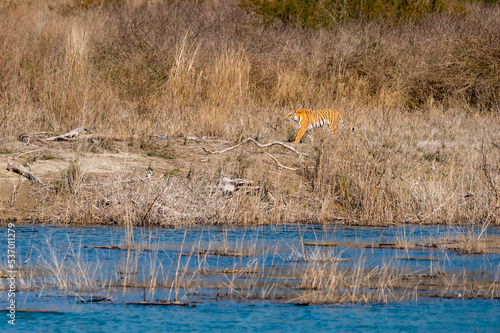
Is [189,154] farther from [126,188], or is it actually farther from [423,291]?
[423,291]

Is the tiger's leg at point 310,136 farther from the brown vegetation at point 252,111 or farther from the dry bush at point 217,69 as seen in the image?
the dry bush at point 217,69

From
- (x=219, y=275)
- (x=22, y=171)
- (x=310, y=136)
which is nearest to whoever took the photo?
(x=219, y=275)

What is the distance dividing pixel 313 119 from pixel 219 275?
23.0ft

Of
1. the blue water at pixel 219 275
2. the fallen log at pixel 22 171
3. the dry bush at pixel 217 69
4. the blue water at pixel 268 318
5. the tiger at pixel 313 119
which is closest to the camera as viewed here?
the blue water at pixel 268 318

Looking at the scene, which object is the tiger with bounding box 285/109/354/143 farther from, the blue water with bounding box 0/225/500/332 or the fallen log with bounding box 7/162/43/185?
the fallen log with bounding box 7/162/43/185

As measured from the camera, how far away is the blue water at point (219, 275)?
5.03m

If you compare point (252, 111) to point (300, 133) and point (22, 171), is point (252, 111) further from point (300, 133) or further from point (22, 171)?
point (22, 171)

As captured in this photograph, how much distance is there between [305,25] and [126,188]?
45.0ft

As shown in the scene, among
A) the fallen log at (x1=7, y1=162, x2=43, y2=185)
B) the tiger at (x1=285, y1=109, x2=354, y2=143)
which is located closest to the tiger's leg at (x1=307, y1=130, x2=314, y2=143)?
the tiger at (x1=285, y1=109, x2=354, y2=143)

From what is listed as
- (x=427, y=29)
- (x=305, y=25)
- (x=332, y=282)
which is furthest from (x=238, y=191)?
(x=305, y=25)

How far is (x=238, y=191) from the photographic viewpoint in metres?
9.20

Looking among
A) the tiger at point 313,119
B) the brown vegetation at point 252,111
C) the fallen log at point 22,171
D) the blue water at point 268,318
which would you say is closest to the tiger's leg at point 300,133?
the tiger at point 313,119

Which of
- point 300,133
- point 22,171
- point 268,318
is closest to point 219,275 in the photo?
point 268,318

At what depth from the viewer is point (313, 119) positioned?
13.0 m
